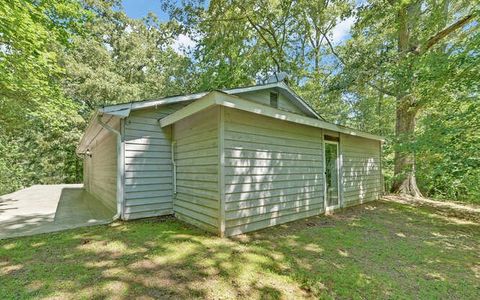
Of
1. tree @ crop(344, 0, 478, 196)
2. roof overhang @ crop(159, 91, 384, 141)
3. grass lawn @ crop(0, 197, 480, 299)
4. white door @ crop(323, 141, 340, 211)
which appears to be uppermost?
tree @ crop(344, 0, 478, 196)

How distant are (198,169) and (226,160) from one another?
3.06ft

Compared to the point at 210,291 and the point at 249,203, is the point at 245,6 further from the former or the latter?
the point at 210,291

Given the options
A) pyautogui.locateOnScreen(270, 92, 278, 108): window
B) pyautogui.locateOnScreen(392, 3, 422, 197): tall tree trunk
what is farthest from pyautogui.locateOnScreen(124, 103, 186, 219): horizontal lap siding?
pyautogui.locateOnScreen(392, 3, 422, 197): tall tree trunk

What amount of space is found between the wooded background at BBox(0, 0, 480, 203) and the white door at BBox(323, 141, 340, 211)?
6.13 ft

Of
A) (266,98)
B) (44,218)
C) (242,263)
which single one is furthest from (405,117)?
(44,218)

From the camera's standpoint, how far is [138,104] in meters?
5.52

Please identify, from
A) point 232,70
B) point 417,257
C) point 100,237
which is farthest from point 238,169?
point 232,70

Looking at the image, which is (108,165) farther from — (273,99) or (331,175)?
(331,175)

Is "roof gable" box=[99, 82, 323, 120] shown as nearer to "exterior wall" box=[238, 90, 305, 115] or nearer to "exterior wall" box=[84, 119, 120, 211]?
"exterior wall" box=[238, 90, 305, 115]

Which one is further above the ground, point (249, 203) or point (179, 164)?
point (179, 164)

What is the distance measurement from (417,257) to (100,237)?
544cm

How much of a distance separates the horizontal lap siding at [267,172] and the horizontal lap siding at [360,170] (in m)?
1.61

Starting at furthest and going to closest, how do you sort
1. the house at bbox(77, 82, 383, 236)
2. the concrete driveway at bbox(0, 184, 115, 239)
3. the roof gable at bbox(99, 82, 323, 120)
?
the roof gable at bbox(99, 82, 323, 120), the concrete driveway at bbox(0, 184, 115, 239), the house at bbox(77, 82, 383, 236)

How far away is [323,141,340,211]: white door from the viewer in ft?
22.8
